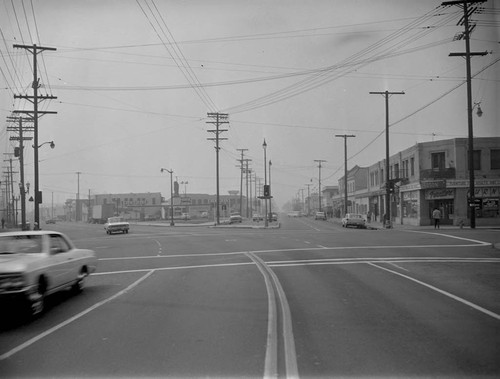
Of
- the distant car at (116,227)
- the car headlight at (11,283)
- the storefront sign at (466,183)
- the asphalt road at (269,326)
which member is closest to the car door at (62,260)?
the asphalt road at (269,326)

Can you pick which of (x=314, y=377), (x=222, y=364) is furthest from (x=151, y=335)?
(x=314, y=377)

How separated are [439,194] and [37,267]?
4302 centimetres

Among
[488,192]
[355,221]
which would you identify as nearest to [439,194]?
[488,192]

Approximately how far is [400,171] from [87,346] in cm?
5196

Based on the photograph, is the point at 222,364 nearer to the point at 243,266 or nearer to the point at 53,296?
the point at 53,296

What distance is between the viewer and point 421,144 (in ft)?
158

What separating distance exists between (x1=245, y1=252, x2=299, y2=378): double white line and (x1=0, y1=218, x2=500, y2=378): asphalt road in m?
0.02

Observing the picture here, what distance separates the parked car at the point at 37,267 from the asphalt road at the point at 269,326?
1.30 ft

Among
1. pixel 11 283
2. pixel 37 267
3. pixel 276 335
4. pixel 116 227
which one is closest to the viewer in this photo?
pixel 276 335

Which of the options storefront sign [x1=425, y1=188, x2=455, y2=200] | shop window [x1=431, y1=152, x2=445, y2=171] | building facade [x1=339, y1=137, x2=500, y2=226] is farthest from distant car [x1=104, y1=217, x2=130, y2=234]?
shop window [x1=431, y1=152, x2=445, y2=171]

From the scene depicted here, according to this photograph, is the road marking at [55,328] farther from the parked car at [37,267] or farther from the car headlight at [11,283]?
the car headlight at [11,283]

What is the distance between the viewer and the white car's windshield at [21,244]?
973 cm

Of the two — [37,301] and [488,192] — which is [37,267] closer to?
[37,301]

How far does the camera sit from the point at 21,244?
9.91 meters
